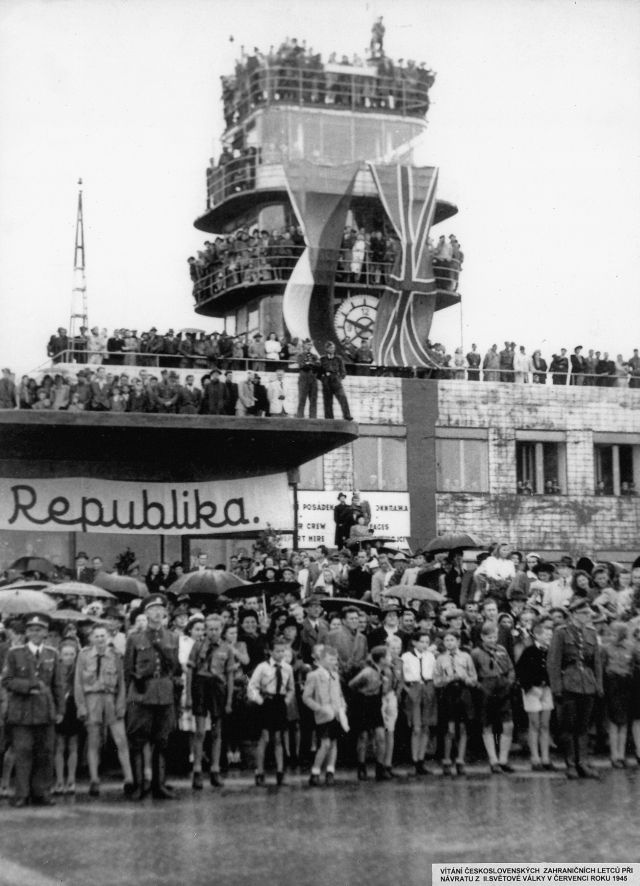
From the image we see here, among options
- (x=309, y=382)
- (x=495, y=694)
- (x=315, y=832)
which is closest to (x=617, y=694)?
(x=495, y=694)

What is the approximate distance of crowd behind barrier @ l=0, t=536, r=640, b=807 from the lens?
15.1m

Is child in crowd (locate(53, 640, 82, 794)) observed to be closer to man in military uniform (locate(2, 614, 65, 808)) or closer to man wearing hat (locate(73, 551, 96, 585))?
man in military uniform (locate(2, 614, 65, 808))

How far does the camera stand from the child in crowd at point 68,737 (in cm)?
1538

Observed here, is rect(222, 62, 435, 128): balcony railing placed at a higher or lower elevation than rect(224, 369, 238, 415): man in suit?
higher

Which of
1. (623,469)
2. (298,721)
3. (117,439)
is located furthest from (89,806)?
(623,469)

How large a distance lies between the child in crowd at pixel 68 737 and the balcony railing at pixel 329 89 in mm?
33306

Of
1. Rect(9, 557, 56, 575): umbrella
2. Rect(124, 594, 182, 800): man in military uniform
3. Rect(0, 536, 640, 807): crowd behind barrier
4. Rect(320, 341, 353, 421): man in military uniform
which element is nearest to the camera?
Rect(124, 594, 182, 800): man in military uniform

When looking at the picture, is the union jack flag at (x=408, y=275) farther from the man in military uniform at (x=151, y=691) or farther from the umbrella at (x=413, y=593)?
the man in military uniform at (x=151, y=691)

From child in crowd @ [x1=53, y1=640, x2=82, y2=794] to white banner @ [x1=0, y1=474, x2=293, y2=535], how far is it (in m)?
9.92

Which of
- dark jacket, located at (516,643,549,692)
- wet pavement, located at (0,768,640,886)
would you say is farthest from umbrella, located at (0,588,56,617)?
dark jacket, located at (516,643,549,692)

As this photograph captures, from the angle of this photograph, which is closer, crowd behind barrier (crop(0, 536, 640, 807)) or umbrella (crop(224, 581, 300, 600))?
crowd behind barrier (crop(0, 536, 640, 807))

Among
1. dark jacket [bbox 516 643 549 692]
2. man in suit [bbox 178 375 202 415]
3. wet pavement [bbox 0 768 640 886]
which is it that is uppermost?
man in suit [bbox 178 375 202 415]

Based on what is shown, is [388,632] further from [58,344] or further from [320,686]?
[58,344]

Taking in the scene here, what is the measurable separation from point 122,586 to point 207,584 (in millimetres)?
1185
